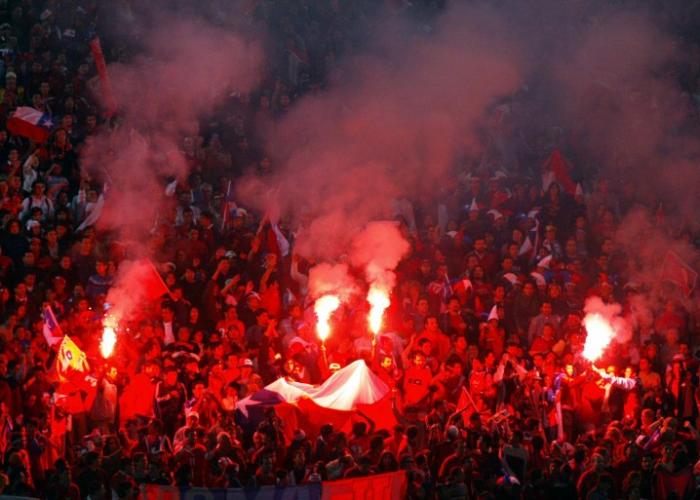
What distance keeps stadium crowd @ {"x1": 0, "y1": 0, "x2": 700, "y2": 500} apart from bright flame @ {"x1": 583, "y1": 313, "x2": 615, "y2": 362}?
180 mm

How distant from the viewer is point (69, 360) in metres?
10.4

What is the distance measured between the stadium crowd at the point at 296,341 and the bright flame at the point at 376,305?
8.8 inches

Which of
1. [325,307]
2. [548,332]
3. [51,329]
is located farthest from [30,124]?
[548,332]

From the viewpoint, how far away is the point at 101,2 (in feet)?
52.5

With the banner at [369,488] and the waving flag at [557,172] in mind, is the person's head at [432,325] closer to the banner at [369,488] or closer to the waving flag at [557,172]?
the banner at [369,488]

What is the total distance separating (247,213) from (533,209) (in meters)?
3.17

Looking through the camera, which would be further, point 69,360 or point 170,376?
point 170,376

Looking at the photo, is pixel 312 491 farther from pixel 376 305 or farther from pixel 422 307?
pixel 422 307

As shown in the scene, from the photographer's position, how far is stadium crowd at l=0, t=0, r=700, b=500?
9.26 m

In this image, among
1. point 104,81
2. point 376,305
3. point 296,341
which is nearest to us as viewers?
point 296,341

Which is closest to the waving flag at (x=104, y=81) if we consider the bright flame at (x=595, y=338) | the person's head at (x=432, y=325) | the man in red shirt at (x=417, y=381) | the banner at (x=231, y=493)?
the person's head at (x=432, y=325)

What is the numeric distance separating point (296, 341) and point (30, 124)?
3.79 metres

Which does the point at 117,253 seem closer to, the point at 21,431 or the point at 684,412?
the point at 21,431

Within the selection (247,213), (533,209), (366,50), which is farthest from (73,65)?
(533,209)
